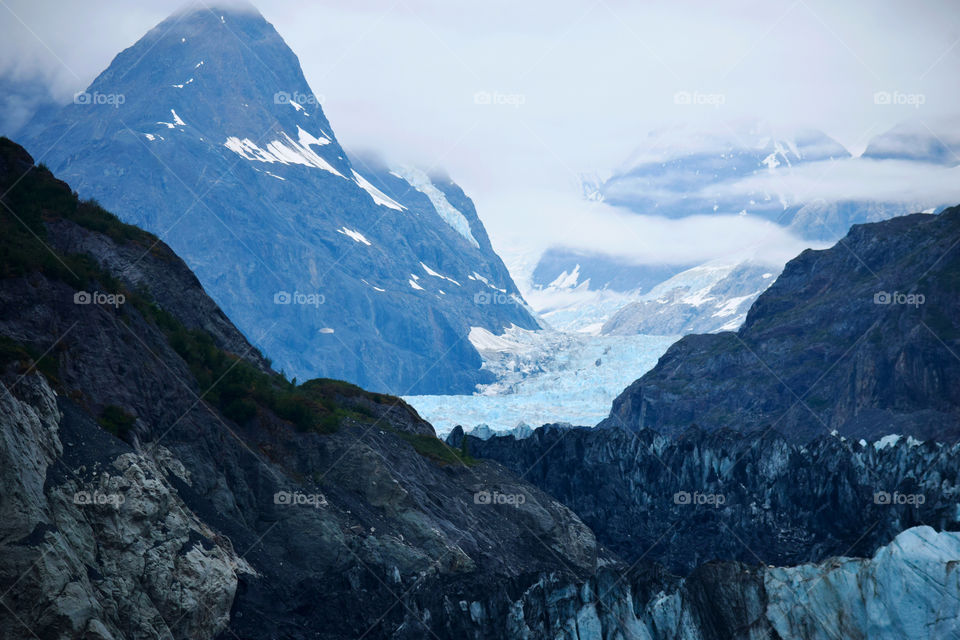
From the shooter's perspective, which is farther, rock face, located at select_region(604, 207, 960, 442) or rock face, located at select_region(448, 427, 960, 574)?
rock face, located at select_region(604, 207, 960, 442)

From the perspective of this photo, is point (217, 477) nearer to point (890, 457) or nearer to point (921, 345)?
point (890, 457)

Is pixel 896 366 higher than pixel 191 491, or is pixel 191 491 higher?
pixel 896 366

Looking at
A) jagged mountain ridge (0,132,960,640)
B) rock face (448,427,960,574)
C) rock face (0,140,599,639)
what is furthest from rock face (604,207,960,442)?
jagged mountain ridge (0,132,960,640)

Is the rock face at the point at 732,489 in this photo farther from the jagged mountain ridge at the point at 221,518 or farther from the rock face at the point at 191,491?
the jagged mountain ridge at the point at 221,518

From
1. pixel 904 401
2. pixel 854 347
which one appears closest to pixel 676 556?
pixel 904 401

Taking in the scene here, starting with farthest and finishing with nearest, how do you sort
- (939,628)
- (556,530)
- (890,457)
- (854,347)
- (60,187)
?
1. (854,347)
2. (890,457)
3. (556,530)
4. (60,187)
5. (939,628)

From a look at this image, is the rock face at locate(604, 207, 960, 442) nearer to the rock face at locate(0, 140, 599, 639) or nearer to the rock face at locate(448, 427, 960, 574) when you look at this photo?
the rock face at locate(448, 427, 960, 574)

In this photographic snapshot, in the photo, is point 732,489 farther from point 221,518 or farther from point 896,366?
point 221,518

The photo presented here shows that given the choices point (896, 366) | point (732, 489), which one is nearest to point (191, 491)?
point (732, 489)

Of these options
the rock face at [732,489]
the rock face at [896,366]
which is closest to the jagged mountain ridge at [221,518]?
the rock face at [732,489]
